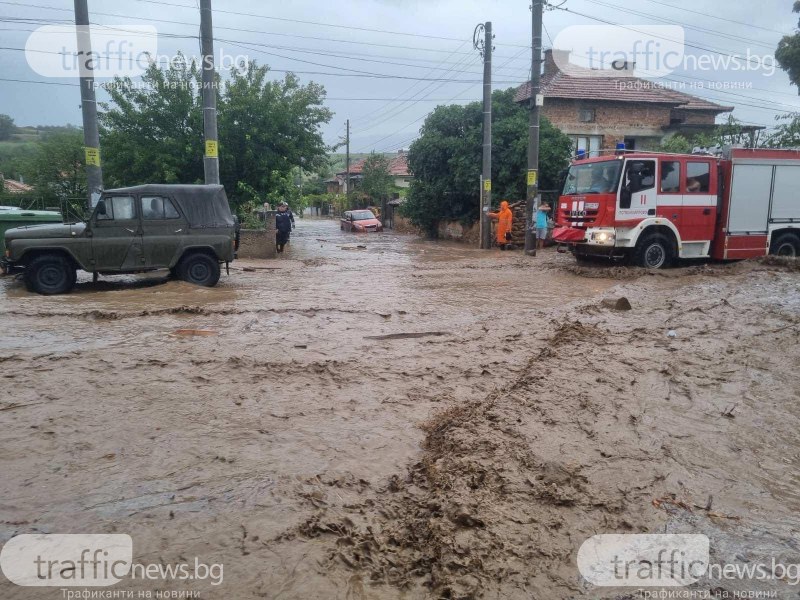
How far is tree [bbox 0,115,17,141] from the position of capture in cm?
6869

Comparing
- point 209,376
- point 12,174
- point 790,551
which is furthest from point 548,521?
point 12,174

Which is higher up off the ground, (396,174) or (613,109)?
(613,109)

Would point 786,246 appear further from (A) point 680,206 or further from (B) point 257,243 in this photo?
(B) point 257,243

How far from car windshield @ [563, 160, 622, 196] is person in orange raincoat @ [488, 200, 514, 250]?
587 centimetres

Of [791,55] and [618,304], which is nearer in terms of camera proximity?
[618,304]

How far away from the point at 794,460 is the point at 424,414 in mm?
2761

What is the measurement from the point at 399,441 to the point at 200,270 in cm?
847

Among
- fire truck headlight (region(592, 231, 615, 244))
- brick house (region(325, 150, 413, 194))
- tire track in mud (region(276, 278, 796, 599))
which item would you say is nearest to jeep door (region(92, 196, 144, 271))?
tire track in mud (region(276, 278, 796, 599))

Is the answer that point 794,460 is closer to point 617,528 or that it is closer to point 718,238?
point 617,528

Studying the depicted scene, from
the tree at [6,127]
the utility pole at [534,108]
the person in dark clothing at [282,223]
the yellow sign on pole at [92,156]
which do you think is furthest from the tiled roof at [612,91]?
the tree at [6,127]

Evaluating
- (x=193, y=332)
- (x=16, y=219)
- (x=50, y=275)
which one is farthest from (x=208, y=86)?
(x=193, y=332)

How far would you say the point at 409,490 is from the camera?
378 cm

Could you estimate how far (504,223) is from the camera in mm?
20656

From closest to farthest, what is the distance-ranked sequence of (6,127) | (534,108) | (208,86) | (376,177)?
(208,86)
(534,108)
(376,177)
(6,127)
